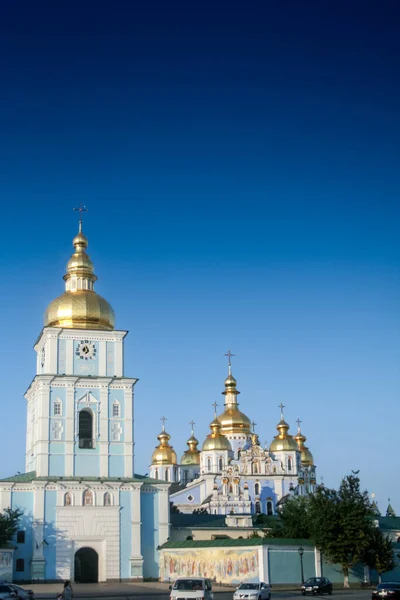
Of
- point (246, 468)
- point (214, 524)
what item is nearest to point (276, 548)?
point (214, 524)

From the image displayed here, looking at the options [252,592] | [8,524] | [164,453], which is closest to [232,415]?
[164,453]

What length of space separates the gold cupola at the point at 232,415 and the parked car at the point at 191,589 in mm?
59593

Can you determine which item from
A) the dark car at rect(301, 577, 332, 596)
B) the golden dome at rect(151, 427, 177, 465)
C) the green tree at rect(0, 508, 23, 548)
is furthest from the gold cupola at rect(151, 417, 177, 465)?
the dark car at rect(301, 577, 332, 596)

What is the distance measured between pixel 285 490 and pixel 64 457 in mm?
38842

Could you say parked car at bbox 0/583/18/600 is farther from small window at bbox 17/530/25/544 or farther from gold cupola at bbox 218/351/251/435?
gold cupola at bbox 218/351/251/435

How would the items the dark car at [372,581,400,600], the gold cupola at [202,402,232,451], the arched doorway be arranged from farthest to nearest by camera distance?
the gold cupola at [202,402,232,451] < the arched doorway < the dark car at [372,581,400,600]

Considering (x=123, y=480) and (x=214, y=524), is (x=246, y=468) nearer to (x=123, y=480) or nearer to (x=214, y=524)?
(x=214, y=524)

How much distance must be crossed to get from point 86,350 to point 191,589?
23.1 meters

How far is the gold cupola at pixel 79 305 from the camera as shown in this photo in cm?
4888

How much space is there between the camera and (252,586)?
95.3ft

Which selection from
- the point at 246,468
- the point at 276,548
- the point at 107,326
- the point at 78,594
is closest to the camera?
the point at 78,594

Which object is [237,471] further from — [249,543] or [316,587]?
[316,587]

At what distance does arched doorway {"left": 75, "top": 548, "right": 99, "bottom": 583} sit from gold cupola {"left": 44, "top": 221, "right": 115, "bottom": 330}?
1236 centimetres

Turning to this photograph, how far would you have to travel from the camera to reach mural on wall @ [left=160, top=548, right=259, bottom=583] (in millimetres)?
39469
